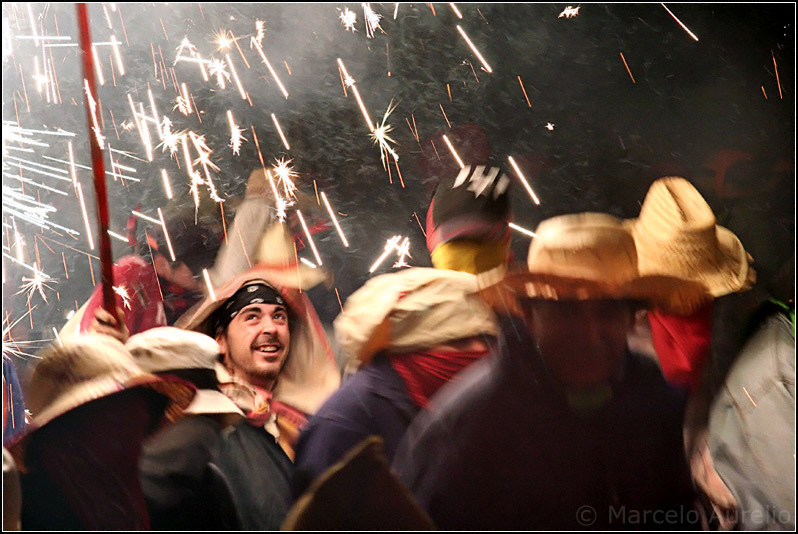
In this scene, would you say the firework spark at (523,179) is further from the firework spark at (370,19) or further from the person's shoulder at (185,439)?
the person's shoulder at (185,439)

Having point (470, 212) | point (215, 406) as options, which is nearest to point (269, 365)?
point (215, 406)

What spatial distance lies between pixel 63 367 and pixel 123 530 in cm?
36

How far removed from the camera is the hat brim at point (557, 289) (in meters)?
1.23

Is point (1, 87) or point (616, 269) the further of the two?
point (1, 87)

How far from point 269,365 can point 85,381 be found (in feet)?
1.26

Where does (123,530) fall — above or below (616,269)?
below

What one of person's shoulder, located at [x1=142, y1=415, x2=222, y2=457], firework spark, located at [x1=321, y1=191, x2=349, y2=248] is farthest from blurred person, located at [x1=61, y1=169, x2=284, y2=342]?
person's shoulder, located at [x1=142, y1=415, x2=222, y2=457]

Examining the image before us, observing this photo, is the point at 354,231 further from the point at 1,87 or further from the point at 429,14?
the point at 1,87

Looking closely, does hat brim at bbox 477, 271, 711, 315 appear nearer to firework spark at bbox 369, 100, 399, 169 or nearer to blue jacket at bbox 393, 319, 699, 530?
blue jacket at bbox 393, 319, 699, 530

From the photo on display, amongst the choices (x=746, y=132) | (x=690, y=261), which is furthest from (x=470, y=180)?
(x=746, y=132)

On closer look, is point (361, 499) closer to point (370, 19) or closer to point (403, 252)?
point (403, 252)

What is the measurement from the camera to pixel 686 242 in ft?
4.09

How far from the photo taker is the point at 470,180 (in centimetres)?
127

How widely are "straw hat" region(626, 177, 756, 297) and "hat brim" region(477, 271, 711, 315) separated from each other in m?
0.03
